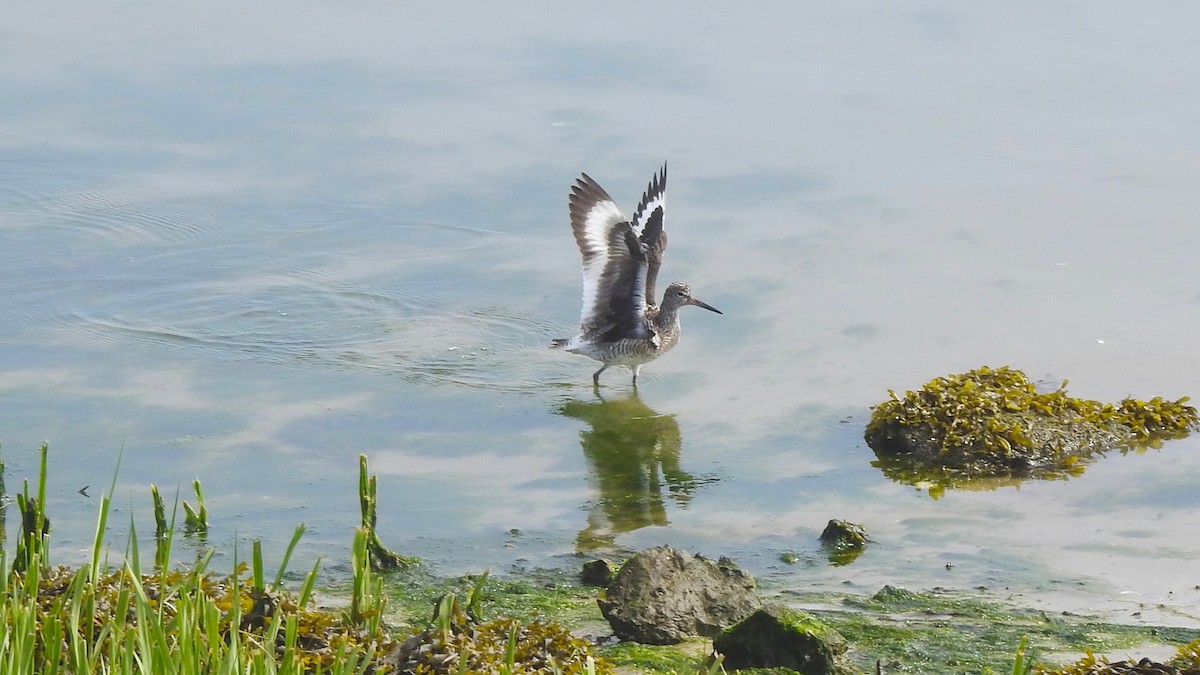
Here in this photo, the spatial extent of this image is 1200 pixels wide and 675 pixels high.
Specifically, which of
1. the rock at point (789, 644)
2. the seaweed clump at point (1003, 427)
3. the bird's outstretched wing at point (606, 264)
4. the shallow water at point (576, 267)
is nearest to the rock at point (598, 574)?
the shallow water at point (576, 267)

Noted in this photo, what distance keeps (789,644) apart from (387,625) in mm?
1255

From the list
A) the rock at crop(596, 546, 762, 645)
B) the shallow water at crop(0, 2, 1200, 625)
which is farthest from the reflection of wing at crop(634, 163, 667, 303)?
the rock at crop(596, 546, 762, 645)

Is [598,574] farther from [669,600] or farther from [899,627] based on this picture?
[899,627]

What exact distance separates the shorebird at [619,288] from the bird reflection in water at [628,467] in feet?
1.11

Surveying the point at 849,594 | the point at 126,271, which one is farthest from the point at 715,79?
the point at 849,594

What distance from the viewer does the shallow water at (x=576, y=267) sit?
7113mm

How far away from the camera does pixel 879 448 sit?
7.96 metres

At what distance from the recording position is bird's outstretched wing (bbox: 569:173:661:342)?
→ 29.9ft

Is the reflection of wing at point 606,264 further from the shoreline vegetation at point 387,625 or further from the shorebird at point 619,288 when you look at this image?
the shoreline vegetation at point 387,625

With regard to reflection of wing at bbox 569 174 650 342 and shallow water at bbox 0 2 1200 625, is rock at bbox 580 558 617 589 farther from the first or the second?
reflection of wing at bbox 569 174 650 342

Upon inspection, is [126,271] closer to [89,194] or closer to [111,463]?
[89,194]

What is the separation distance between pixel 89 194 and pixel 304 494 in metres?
5.16

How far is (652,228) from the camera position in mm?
9414

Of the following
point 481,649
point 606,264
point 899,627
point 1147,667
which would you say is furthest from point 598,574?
point 606,264
